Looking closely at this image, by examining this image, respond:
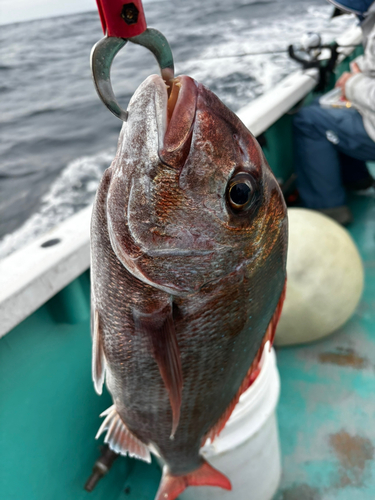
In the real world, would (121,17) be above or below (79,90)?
above

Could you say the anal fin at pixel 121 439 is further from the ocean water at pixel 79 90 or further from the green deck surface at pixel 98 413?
the ocean water at pixel 79 90

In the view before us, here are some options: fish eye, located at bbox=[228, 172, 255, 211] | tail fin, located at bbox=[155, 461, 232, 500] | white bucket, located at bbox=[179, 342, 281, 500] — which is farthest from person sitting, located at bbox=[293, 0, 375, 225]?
tail fin, located at bbox=[155, 461, 232, 500]

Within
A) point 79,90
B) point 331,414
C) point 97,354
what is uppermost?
point 97,354

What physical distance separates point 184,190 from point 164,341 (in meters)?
0.39

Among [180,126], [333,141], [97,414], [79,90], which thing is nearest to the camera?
[180,126]

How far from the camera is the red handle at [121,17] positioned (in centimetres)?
68

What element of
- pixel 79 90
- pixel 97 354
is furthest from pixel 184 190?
pixel 79 90

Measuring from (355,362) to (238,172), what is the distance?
2246mm

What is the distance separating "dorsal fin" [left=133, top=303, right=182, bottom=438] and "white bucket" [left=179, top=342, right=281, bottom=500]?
2.11ft

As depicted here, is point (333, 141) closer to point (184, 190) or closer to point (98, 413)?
point (98, 413)

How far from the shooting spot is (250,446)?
1695mm

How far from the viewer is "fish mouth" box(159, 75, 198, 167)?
798 mm

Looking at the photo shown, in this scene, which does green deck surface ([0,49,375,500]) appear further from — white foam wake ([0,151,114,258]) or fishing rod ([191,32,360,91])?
fishing rod ([191,32,360,91])

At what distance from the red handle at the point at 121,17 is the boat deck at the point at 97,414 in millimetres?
1258
